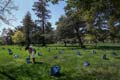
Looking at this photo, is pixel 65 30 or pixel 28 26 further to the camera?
pixel 28 26

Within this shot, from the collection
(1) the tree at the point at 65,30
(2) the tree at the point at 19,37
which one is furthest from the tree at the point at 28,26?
(1) the tree at the point at 65,30

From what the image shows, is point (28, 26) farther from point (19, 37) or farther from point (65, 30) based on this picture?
point (65, 30)

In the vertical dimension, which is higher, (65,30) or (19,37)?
(65,30)

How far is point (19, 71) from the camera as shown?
1630 centimetres

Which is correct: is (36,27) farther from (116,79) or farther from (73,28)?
(116,79)

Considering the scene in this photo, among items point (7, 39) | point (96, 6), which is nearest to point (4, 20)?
point (96, 6)

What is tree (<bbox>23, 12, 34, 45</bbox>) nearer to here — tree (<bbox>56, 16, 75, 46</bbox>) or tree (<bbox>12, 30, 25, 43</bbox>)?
tree (<bbox>12, 30, 25, 43</bbox>)

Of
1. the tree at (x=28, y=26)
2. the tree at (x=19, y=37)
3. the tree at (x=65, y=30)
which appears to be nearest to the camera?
the tree at (x=65, y=30)

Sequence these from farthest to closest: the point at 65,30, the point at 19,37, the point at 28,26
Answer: the point at 28,26, the point at 19,37, the point at 65,30

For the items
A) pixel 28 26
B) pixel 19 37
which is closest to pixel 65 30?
pixel 19 37

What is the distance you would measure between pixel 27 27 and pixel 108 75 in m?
80.5

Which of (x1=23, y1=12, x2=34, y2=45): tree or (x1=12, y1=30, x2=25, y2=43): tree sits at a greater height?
(x1=23, y1=12, x2=34, y2=45): tree

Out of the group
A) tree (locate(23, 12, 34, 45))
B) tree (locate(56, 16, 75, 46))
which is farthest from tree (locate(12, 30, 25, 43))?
tree (locate(56, 16, 75, 46))

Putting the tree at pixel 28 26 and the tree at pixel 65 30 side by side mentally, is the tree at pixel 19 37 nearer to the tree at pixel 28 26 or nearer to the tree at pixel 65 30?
the tree at pixel 28 26
